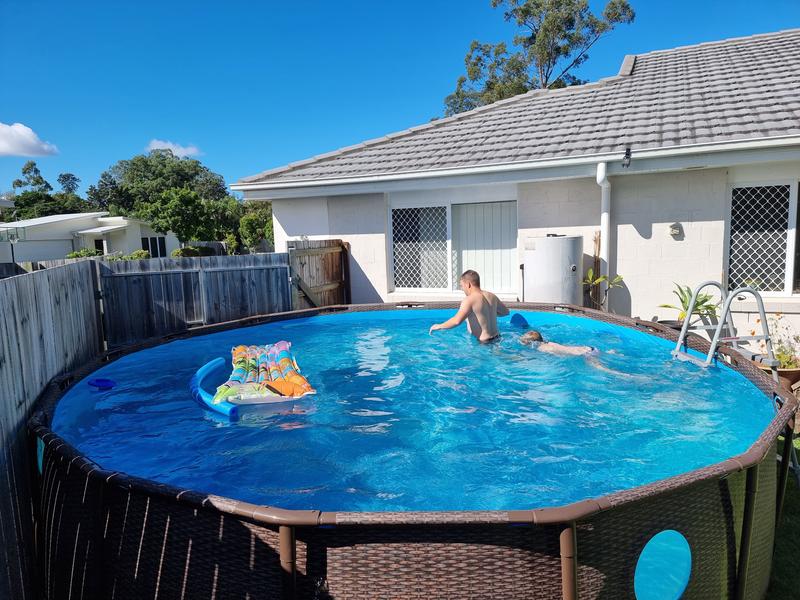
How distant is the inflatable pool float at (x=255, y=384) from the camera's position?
19.4 feet

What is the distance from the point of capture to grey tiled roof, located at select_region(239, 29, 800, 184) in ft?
28.2

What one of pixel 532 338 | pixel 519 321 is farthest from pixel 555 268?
pixel 532 338

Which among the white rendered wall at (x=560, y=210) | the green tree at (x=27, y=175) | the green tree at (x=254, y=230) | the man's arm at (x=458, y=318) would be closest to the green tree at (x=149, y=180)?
the green tree at (x=27, y=175)

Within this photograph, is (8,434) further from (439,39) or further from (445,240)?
(439,39)

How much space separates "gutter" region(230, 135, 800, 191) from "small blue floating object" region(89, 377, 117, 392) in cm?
593

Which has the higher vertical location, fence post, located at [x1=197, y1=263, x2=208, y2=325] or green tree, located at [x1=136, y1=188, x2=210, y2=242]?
green tree, located at [x1=136, y1=188, x2=210, y2=242]

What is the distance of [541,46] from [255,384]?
2989 cm

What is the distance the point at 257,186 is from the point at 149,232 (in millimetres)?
29975

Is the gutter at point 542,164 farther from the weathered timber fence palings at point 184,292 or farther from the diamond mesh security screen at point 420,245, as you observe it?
the weathered timber fence palings at point 184,292

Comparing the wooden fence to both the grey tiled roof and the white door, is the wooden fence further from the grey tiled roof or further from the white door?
the white door

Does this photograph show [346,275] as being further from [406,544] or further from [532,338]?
[406,544]

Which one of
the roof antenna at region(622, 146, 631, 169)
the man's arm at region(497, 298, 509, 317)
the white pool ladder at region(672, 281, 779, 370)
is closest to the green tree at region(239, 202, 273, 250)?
the man's arm at region(497, 298, 509, 317)

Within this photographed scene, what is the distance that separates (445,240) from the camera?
35.6 ft

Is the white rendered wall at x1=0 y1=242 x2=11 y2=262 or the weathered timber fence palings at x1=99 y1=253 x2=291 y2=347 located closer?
the weathered timber fence palings at x1=99 y1=253 x2=291 y2=347
